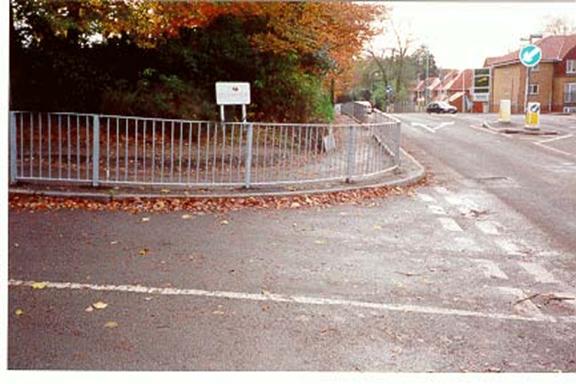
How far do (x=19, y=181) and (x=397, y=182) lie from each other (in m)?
3.20

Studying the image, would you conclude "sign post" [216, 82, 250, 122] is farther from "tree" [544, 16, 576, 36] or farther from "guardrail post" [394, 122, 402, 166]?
"tree" [544, 16, 576, 36]

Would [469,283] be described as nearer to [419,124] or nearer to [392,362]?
[392,362]

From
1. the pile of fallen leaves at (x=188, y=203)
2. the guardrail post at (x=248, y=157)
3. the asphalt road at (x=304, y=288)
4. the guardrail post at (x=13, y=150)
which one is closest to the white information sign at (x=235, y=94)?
the guardrail post at (x=248, y=157)

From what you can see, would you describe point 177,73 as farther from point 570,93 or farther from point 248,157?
point 570,93

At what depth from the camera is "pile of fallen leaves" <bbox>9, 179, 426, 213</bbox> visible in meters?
4.43

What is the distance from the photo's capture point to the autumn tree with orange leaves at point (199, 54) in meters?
5.59

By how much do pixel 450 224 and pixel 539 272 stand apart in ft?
3.70

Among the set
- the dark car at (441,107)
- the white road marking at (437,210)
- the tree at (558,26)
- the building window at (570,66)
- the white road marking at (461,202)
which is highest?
the tree at (558,26)

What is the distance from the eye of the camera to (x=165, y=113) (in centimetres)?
732

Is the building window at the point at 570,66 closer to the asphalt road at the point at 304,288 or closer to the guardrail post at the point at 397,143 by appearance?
the asphalt road at the point at 304,288

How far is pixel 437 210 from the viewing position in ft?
15.9

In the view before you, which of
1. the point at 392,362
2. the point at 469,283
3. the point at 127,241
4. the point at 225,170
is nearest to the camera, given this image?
the point at 392,362

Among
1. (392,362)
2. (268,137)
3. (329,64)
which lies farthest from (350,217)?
(329,64)

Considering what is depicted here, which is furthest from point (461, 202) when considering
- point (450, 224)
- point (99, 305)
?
point (99, 305)
